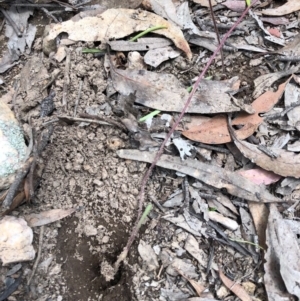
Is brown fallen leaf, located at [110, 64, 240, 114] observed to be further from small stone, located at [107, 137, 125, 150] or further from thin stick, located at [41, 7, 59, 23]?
thin stick, located at [41, 7, 59, 23]

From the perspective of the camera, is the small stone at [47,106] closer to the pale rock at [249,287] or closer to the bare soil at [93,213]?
the bare soil at [93,213]

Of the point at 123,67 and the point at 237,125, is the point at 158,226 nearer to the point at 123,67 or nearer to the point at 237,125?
the point at 237,125

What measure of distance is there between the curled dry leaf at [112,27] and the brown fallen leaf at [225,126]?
1.34 feet

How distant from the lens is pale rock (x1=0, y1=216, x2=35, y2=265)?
76.9 inches

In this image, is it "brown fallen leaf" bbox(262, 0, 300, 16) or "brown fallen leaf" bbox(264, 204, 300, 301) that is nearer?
"brown fallen leaf" bbox(264, 204, 300, 301)

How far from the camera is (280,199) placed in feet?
7.00

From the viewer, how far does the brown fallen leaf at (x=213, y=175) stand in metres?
2.13

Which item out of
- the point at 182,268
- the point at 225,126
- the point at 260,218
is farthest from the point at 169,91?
the point at 182,268

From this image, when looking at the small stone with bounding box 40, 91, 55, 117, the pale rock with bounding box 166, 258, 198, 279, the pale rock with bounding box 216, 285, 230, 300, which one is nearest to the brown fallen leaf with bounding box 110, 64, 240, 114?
the small stone with bounding box 40, 91, 55, 117

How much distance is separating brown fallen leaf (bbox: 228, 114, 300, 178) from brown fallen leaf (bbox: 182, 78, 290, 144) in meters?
0.04

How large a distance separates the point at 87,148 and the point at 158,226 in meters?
0.50

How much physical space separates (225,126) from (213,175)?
0.86 feet

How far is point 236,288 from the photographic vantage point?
6.58 ft

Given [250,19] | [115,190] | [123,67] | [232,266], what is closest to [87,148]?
[115,190]
